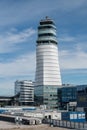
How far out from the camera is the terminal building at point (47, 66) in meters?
186

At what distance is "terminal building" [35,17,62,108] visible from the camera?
185750 mm

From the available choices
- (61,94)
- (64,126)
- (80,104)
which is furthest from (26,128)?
(61,94)

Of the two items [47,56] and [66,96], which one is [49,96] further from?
[47,56]

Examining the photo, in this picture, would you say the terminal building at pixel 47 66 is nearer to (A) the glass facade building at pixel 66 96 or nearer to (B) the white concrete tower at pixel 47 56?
(B) the white concrete tower at pixel 47 56

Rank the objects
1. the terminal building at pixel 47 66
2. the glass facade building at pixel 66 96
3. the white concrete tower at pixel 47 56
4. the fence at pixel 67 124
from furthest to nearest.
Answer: the white concrete tower at pixel 47 56 → the terminal building at pixel 47 66 → the glass facade building at pixel 66 96 → the fence at pixel 67 124

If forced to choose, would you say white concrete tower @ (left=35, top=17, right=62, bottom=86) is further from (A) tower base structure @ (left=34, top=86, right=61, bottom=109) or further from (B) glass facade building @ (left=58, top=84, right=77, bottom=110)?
(B) glass facade building @ (left=58, top=84, right=77, bottom=110)

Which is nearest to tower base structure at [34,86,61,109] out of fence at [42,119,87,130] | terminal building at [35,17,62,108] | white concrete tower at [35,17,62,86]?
terminal building at [35,17,62,108]

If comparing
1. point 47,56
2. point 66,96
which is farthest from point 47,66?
point 66,96

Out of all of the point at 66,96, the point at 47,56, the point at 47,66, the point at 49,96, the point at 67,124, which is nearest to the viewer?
the point at 67,124

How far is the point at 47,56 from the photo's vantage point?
632 feet

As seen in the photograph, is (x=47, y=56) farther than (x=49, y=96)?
Yes

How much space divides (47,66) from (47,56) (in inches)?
223

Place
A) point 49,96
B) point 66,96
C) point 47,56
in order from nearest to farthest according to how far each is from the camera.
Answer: point 66,96 < point 49,96 < point 47,56

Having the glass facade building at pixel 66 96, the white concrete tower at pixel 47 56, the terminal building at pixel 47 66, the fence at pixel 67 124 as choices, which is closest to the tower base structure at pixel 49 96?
the terminal building at pixel 47 66
